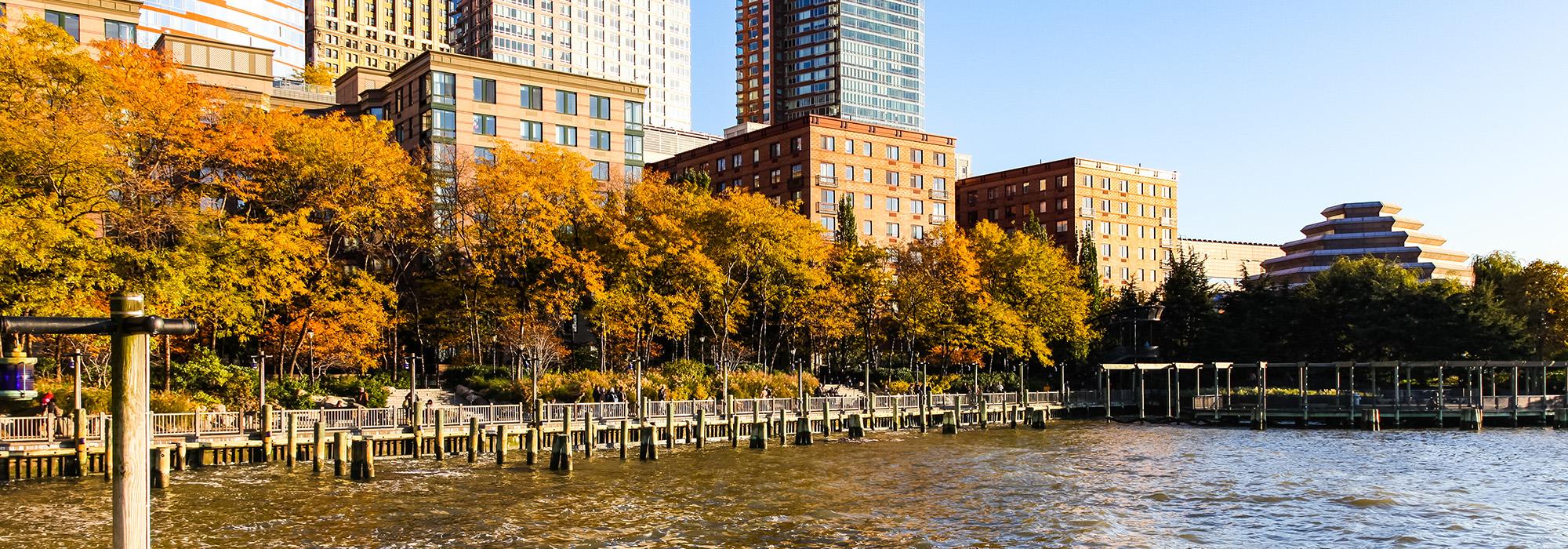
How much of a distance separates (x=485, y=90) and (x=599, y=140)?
30.9ft

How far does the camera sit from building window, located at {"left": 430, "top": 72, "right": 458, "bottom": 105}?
81250 mm

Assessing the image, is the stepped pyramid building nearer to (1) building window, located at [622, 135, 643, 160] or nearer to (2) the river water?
(1) building window, located at [622, 135, 643, 160]

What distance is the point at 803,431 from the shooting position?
58062 millimetres

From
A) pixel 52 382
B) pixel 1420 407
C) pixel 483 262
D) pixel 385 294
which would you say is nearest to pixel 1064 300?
pixel 1420 407

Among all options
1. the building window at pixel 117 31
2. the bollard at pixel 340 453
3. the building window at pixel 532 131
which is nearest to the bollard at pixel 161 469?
the bollard at pixel 340 453

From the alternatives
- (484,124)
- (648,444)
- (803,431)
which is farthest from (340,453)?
(484,124)

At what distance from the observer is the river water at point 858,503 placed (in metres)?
31.5

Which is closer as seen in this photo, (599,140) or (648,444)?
(648,444)

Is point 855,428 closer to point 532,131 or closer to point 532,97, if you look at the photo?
point 532,131

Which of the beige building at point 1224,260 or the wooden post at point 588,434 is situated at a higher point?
the beige building at point 1224,260

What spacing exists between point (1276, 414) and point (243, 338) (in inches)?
2317

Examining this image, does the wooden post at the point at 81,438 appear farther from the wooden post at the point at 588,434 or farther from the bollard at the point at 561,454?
the wooden post at the point at 588,434

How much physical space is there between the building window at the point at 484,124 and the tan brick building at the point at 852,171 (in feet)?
89.6

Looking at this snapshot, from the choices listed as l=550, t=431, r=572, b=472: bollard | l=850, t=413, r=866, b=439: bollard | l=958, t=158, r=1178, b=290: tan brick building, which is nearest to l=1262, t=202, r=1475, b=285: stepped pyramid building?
l=958, t=158, r=1178, b=290: tan brick building
